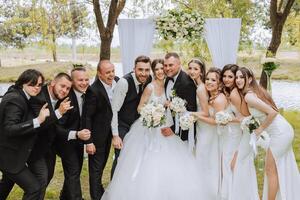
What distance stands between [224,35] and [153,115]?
9.02 feet

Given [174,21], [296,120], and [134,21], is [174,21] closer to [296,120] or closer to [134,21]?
[134,21]

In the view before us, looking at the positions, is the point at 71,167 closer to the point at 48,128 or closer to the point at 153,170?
the point at 48,128

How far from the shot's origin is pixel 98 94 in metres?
4.89

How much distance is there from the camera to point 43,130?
Result: 4254 millimetres

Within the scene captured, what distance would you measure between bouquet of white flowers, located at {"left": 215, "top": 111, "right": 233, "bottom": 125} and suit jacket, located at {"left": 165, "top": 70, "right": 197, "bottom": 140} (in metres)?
0.42

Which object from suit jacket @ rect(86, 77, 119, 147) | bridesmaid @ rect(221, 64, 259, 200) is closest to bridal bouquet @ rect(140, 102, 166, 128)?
suit jacket @ rect(86, 77, 119, 147)

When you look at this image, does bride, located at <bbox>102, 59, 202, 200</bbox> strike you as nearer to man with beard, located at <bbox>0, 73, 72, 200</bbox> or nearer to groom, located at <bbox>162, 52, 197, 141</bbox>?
groom, located at <bbox>162, 52, 197, 141</bbox>

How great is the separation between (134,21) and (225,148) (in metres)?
2.91

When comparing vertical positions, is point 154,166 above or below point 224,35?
below

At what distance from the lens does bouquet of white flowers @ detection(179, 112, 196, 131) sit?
15.3 ft

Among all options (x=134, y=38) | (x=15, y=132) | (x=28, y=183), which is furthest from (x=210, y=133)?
(x=134, y=38)

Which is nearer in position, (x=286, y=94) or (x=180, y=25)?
(x=180, y=25)

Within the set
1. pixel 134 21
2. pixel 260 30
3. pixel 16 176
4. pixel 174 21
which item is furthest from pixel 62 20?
pixel 16 176

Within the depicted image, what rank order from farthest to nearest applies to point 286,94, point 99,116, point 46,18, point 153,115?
point 286,94 → point 46,18 → point 99,116 → point 153,115
